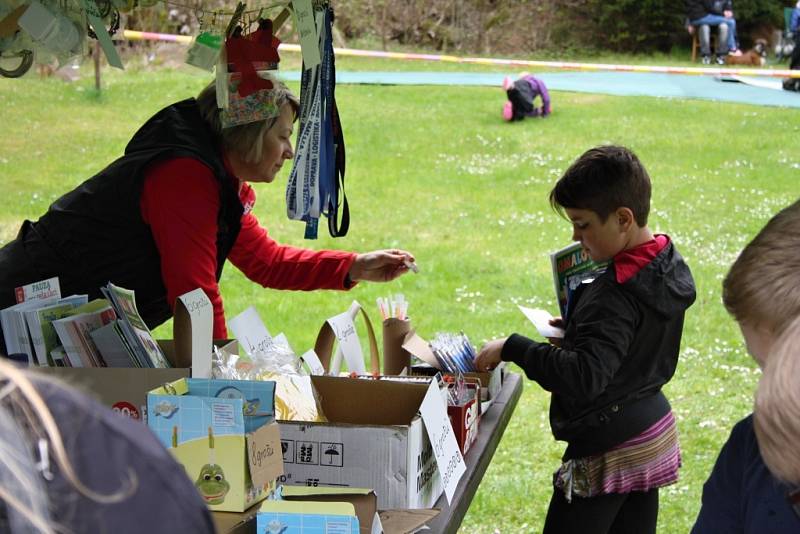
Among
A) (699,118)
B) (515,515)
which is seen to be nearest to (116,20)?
(515,515)

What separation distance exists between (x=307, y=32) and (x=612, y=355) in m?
1.05

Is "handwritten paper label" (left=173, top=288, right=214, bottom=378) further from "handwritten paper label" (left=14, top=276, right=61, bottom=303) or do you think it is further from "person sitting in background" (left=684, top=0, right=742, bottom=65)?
"person sitting in background" (left=684, top=0, right=742, bottom=65)

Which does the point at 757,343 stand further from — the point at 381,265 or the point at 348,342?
the point at 381,265

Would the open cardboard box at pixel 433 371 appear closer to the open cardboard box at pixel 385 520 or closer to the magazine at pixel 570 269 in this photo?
the magazine at pixel 570 269

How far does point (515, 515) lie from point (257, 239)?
4.99 ft

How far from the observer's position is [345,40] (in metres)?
17.1

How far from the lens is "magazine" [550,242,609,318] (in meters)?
2.73

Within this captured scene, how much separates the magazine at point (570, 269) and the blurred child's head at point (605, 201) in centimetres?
14

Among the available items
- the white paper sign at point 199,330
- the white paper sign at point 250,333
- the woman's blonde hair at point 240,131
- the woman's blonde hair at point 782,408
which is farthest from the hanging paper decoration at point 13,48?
the woman's blonde hair at point 782,408

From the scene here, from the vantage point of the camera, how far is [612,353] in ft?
8.00

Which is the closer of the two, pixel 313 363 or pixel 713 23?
pixel 313 363

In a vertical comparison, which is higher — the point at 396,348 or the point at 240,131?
the point at 240,131

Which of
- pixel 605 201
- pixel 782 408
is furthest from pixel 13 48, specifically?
pixel 782 408

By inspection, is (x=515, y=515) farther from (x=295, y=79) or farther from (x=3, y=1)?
(x=295, y=79)
